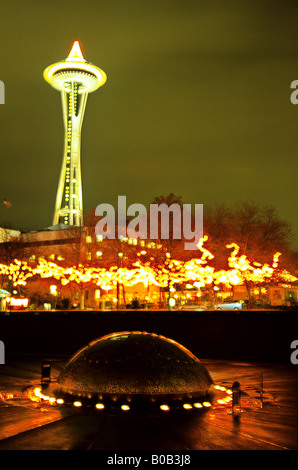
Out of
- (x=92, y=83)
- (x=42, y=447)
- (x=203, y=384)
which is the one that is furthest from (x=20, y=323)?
(x=92, y=83)

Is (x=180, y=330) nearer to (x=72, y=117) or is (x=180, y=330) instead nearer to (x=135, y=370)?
(x=135, y=370)

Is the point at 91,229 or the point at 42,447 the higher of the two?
the point at 91,229

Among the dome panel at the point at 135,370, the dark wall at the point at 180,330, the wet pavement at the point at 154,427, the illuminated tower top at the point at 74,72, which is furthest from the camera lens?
the illuminated tower top at the point at 74,72

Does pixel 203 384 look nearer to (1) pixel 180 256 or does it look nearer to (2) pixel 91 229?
(1) pixel 180 256

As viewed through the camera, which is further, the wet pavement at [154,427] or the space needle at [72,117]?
the space needle at [72,117]

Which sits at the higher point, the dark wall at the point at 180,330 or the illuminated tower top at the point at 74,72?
the illuminated tower top at the point at 74,72

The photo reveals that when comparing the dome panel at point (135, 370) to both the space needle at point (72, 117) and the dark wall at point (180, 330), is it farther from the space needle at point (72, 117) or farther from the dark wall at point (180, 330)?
the space needle at point (72, 117)

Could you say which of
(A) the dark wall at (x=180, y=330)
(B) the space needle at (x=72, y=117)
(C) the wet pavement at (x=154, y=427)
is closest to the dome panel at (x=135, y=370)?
Answer: (C) the wet pavement at (x=154, y=427)
